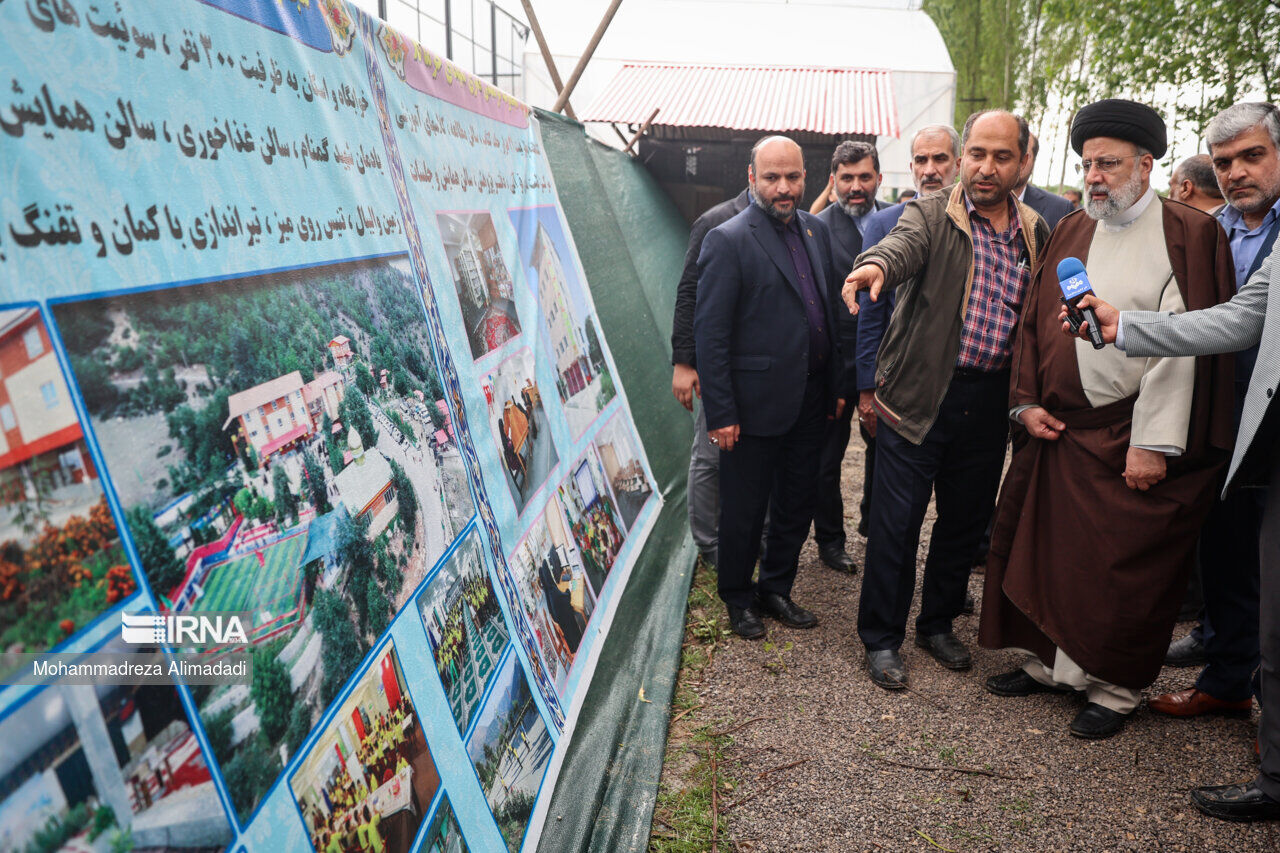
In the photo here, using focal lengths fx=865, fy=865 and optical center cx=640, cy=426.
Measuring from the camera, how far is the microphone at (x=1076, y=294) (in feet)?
8.54

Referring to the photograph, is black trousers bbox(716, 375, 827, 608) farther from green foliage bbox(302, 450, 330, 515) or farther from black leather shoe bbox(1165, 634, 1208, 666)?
green foliage bbox(302, 450, 330, 515)

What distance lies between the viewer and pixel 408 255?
2137 mm

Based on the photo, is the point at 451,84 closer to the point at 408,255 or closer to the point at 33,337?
the point at 408,255

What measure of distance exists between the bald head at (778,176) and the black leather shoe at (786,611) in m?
1.71

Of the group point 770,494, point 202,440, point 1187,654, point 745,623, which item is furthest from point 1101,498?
point 202,440

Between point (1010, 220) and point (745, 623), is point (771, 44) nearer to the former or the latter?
point (1010, 220)

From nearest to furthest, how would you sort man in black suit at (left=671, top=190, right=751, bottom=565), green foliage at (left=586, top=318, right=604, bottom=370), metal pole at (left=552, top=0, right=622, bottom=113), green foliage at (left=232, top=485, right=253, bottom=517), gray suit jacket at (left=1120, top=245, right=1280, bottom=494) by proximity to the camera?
green foliage at (left=232, top=485, right=253, bottom=517)
gray suit jacket at (left=1120, top=245, right=1280, bottom=494)
green foliage at (left=586, top=318, right=604, bottom=370)
man in black suit at (left=671, top=190, right=751, bottom=565)
metal pole at (left=552, top=0, right=622, bottom=113)

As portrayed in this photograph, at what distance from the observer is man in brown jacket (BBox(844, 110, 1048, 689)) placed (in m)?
3.22

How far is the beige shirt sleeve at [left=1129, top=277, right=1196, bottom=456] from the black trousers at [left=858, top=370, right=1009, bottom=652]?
2.05 ft

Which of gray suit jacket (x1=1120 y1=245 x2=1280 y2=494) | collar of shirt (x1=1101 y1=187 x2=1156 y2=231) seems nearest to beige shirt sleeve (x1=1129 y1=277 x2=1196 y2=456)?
gray suit jacket (x1=1120 y1=245 x2=1280 y2=494)

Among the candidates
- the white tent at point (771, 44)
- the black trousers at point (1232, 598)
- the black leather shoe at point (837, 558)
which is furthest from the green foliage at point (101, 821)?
the white tent at point (771, 44)

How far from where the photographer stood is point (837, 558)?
463 centimetres

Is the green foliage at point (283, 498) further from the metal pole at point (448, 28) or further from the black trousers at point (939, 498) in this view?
the metal pole at point (448, 28)

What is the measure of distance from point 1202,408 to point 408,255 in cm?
249
